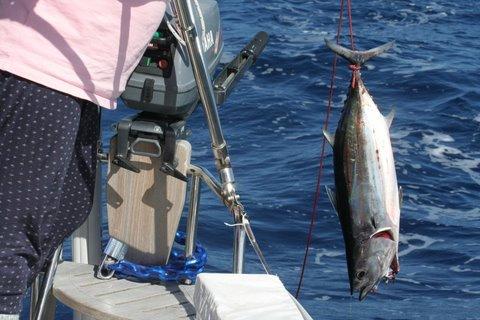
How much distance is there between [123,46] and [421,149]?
5.80 meters

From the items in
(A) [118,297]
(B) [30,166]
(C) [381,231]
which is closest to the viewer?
(B) [30,166]

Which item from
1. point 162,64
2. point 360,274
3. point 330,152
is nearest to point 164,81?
point 162,64

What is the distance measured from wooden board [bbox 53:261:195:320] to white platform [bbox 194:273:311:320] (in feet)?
0.93

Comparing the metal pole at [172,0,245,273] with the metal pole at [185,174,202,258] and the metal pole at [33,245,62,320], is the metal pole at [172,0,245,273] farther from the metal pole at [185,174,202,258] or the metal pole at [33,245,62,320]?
the metal pole at [33,245,62,320]

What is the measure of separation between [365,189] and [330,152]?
4966mm

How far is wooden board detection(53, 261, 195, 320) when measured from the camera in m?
3.09

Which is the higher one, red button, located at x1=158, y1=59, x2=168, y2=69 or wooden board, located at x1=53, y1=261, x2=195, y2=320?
red button, located at x1=158, y1=59, x2=168, y2=69

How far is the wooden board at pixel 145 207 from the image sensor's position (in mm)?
3336

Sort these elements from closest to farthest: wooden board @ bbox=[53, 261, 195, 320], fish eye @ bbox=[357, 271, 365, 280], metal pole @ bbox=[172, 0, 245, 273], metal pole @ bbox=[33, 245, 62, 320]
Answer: fish eye @ bbox=[357, 271, 365, 280] → metal pole @ bbox=[172, 0, 245, 273] → metal pole @ bbox=[33, 245, 62, 320] → wooden board @ bbox=[53, 261, 195, 320]

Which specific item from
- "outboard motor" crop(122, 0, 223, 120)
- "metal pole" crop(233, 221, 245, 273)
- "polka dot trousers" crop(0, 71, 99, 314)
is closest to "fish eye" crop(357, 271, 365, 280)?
"metal pole" crop(233, 221, 245, 273)

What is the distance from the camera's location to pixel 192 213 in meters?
3.39

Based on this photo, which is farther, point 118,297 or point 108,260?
point 108,260

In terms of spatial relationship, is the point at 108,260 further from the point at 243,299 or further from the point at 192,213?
the point at 243,299

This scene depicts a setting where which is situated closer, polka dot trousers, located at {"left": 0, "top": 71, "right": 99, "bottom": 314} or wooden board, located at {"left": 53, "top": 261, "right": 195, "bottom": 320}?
polka dot trousers, located at {"left": 0, "top": 71, "right": 99, "bottom": 314}
